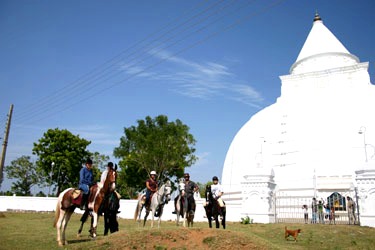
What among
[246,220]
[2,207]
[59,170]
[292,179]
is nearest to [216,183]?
[246,220]

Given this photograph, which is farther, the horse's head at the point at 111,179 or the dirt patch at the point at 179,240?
the horse's head at the point at 111,179

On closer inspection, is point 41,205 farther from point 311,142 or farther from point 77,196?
point 311,142

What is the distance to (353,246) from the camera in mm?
12812

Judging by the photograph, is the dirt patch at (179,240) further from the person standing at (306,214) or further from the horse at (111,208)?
the person standing at (306,214)

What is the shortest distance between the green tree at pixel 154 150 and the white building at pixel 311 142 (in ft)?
38.2

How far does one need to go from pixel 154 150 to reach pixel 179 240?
111 feet

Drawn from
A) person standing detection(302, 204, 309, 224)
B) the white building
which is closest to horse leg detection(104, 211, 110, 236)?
the white building

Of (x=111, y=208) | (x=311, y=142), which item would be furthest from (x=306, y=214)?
(x=111, y=208)

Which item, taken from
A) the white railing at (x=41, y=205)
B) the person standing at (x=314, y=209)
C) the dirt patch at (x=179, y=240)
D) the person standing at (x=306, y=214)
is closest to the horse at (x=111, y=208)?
the dirt patch at (x=179, y=240)

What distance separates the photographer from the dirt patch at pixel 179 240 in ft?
29.2

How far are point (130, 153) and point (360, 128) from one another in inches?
1196

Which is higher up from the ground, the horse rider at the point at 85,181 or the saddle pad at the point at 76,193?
the horse rider at the point at 85,181

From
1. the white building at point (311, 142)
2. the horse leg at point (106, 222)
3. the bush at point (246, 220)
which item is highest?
the white building at point (311, 142)

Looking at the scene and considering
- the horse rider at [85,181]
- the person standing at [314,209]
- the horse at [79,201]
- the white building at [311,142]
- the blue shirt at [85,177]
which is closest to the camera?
the horse at [79,201]
